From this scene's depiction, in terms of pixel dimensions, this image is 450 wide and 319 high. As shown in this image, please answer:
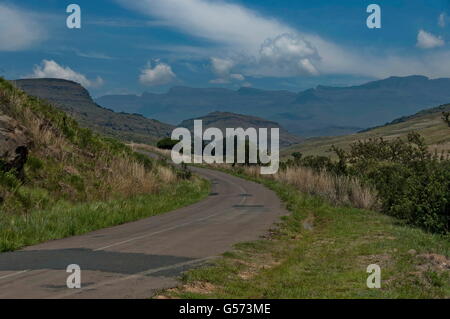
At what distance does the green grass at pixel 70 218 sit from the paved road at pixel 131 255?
469 millimetres

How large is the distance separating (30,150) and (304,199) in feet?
41.5

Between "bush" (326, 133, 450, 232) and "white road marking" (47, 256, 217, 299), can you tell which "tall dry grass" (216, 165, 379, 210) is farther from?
"white road marking" (47, 256, 217, 299)

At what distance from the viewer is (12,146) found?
17.6 meters

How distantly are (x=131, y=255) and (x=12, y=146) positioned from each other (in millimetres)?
9142

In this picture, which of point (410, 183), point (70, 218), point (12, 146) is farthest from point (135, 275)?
point (410, 183)

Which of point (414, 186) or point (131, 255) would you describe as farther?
point (414, 186)

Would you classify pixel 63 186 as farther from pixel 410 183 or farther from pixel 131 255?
pixel 410 183

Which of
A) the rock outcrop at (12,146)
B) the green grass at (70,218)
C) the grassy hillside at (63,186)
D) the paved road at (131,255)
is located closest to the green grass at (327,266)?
the paved road at (131,255)

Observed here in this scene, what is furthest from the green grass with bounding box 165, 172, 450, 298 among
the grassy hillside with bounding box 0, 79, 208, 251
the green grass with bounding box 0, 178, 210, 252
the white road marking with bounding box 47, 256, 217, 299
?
the grassy hillside with bounding box 0, 79, 208, 251

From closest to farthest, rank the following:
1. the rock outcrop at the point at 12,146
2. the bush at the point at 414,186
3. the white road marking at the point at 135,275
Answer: the white road marking at the point at 135,275
the bush at the point at 414,186
the rock outcrop at the point at 12,146

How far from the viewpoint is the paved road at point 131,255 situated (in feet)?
25.6

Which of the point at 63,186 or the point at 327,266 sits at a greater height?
the point at 63,186

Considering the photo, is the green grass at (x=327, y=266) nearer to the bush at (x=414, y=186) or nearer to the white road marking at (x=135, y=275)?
the white road marking at (x=135, y=275)
